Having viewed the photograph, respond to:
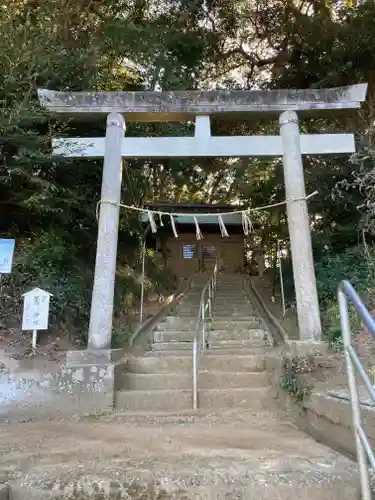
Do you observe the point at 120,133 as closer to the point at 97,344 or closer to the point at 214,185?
the point at 97,344

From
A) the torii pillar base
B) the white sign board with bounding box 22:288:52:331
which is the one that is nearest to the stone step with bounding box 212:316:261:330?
the torii pillar base

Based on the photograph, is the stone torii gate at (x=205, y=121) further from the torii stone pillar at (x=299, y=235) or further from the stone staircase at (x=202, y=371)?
the stone staircase at (x=202, y=371)

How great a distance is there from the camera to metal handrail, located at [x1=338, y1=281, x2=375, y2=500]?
2133 millimetres

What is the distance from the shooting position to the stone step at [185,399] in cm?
578

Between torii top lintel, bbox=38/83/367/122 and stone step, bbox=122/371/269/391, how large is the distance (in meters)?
4.44

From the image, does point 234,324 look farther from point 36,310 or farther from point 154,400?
point 36,310

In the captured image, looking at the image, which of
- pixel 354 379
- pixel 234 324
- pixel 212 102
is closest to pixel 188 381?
pixel 234 324

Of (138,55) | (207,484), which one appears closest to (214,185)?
(138,55)

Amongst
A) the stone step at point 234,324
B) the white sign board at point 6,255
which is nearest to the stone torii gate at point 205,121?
the white sign board at point 6,255

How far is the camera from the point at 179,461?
3.12 m

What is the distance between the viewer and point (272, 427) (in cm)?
474

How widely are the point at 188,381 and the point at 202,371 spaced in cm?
30

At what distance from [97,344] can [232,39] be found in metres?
11.2

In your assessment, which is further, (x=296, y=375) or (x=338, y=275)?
(x=338, y=275)
